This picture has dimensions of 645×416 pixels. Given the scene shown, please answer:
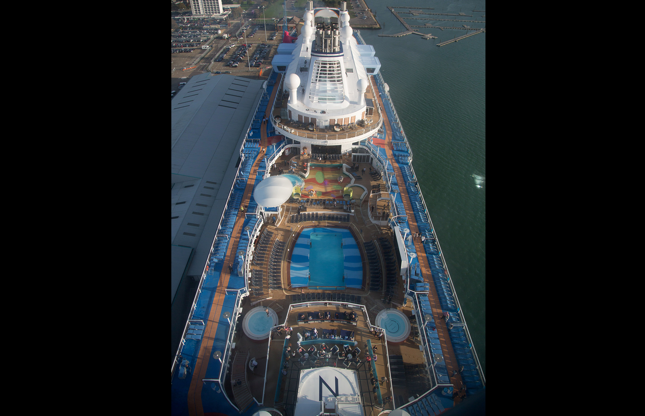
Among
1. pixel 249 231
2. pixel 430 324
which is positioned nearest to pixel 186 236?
pixel 249 231

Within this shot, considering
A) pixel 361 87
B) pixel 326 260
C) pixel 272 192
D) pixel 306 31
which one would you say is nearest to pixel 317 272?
pixel 326 260

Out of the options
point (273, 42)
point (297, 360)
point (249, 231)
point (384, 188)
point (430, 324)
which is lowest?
point (297, 360)

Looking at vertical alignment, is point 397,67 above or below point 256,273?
above

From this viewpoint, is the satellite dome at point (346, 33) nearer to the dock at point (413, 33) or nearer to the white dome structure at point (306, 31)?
the white dome structure at point (306, 31)

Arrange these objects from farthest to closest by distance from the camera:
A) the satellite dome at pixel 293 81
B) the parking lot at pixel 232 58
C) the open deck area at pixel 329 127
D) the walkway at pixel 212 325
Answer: the parking lot at pixel 232 58 < the satellite dome at pixel 293 81 < the open deck area at pixel 329 127 < the walkway at pixel 212 325

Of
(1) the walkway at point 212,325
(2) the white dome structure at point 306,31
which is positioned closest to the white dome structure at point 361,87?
(1) the walkway at point 212,325

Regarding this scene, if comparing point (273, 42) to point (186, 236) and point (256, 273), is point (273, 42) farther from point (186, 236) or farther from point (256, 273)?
point (256, 273)
